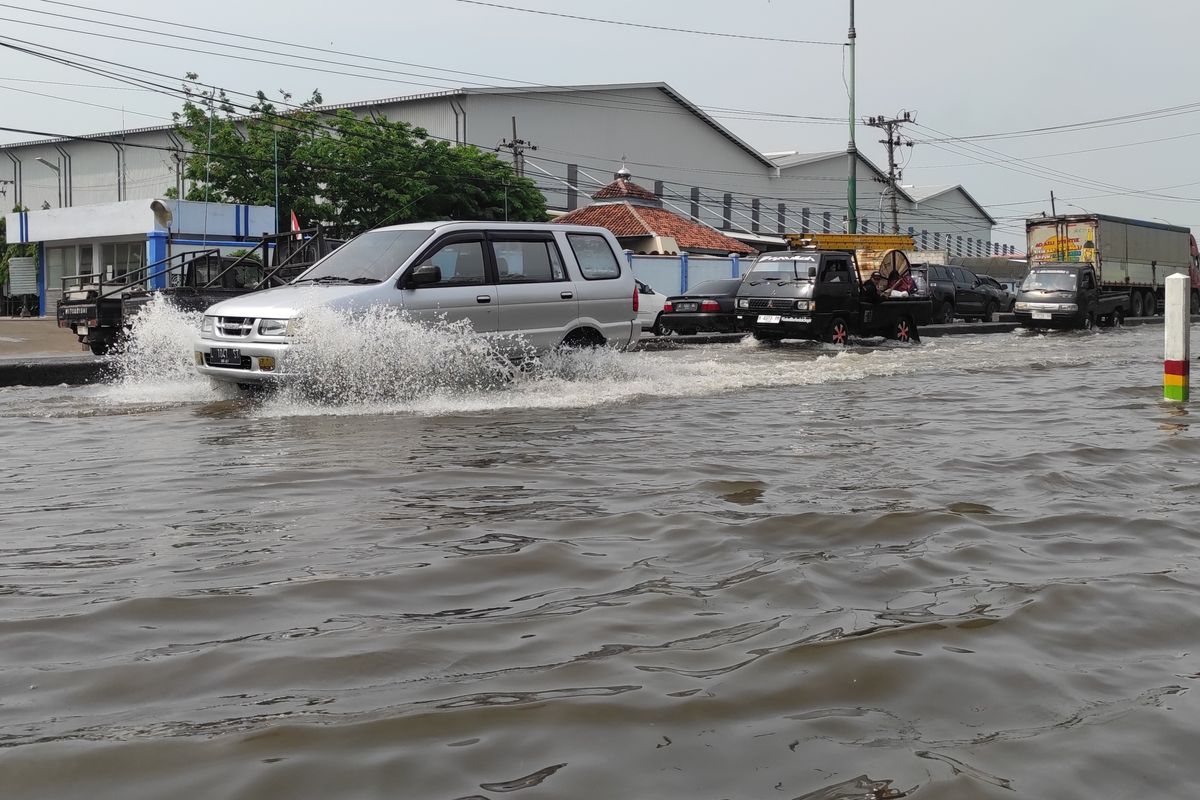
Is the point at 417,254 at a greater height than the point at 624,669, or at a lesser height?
greater

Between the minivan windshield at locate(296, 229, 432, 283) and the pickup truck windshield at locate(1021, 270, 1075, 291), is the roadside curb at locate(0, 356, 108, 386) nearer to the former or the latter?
the minivan windshield at locate(296, 229, 432, 283)

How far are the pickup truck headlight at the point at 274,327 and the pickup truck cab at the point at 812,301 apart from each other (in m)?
11.6

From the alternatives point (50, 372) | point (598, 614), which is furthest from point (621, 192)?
point (598, 614)

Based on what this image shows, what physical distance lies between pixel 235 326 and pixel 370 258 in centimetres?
139

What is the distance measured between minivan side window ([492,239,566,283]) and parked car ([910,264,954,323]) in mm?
20009

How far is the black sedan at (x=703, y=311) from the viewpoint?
2344cm

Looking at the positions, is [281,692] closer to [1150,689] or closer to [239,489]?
[1150,689]

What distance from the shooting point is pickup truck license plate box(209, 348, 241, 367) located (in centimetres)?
1005

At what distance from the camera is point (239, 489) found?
609 cm

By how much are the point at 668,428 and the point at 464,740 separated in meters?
6.06

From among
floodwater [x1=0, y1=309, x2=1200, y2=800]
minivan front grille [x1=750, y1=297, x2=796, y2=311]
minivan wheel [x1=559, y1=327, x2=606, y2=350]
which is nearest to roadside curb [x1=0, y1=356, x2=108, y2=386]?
floodwater [x1=0, y1=309, x2=1200, y2=800]

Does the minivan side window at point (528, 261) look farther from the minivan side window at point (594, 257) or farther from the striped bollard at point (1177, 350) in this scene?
the striped bollard at point (1177, 350)

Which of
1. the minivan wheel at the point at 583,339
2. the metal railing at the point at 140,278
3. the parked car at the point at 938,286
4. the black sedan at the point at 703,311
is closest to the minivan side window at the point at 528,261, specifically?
the minivan wheel at the point at 583,339

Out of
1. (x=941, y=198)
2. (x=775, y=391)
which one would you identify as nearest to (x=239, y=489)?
(x=775, y=391)
